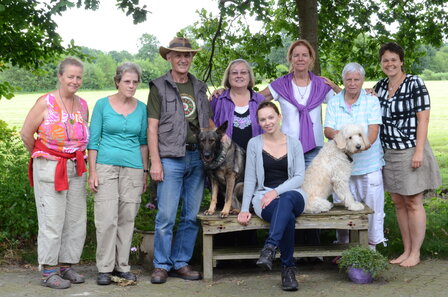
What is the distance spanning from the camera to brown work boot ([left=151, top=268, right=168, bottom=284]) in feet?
17.8

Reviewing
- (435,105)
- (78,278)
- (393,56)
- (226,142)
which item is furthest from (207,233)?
(435,105)

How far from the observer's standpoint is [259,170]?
535 centimetres

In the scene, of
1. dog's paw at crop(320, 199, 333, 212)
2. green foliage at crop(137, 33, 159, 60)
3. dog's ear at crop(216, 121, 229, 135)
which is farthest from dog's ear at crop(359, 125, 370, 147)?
green foliage at crop(137, 33, 159, 60)

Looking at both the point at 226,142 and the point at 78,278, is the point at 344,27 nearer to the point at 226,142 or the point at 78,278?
the point at 226,142

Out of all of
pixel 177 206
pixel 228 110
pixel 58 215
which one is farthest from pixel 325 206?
pixel 58 215

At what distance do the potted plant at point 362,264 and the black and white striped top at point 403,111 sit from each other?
120 cm

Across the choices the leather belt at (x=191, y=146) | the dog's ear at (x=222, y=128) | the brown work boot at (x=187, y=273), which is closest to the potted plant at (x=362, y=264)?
the brown work boot at (x=187, y=273)

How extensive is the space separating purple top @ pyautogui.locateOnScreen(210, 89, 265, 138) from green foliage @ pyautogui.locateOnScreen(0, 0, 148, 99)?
78.6 inches

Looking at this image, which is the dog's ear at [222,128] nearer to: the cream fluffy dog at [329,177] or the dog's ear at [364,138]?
the cream fluffy dog at [329,177]

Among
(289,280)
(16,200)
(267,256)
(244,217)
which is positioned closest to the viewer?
(267,256)

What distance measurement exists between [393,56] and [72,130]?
10.9ft

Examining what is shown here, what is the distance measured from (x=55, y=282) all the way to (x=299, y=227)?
2.42 meters

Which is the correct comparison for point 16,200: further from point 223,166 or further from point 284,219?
point 284,219

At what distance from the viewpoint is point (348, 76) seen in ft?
18.4
